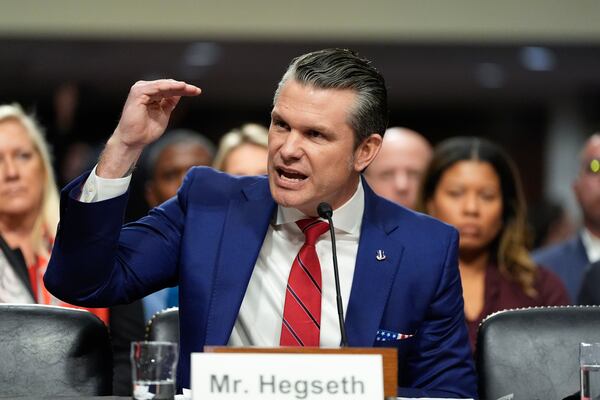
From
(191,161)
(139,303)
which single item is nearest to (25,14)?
(191,161)

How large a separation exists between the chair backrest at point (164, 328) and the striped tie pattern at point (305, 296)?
433mm

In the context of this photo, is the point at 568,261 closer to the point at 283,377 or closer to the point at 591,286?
the point at 591,286

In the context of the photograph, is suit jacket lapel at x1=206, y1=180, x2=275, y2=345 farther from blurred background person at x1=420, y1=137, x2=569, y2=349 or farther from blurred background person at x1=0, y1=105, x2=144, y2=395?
blurred background person at x1=420, y1=137, x2=569, y2=349

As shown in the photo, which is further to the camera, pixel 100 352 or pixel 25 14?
pixel 25 14

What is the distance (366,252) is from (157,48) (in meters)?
4.90

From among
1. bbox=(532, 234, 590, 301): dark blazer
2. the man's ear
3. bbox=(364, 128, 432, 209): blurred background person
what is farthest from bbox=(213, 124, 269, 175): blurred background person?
the man's ear

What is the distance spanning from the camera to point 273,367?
1674mm

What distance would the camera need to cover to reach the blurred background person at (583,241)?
3875mm

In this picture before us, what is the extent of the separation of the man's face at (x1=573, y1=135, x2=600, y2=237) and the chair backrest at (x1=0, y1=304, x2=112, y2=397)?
7.53ft

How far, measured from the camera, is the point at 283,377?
1.67 m

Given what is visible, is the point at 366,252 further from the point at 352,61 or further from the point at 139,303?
the point at 139,303

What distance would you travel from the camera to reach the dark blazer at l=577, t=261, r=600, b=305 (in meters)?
3.08

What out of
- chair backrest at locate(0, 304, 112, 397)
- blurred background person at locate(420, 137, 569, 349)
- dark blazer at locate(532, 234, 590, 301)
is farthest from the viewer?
dark blazer at locate(532, 234, 590, 301)

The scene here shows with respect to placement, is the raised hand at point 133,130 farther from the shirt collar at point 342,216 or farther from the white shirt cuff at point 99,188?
the shirt collar at point 342,216
